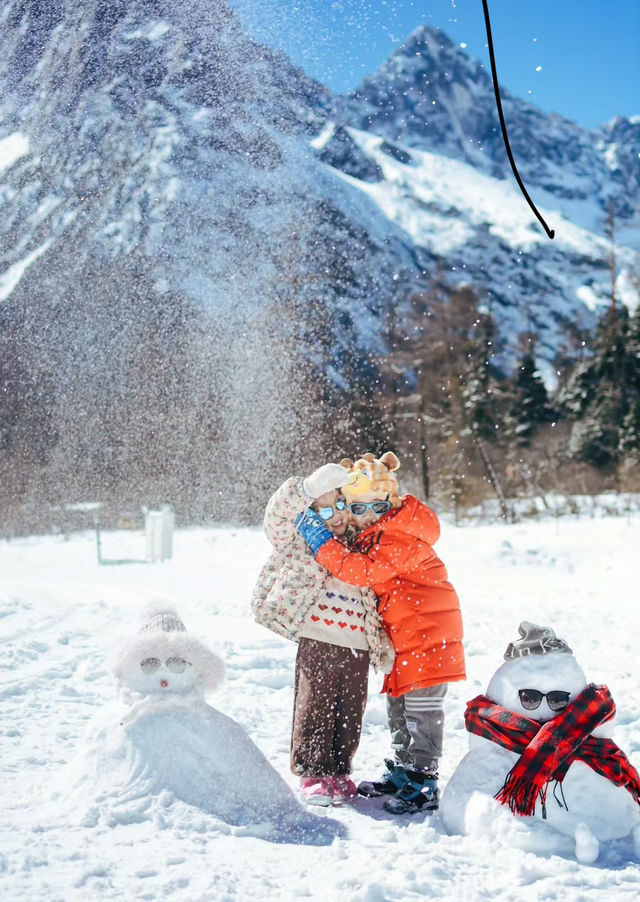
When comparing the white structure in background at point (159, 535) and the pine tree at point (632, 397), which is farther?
the pine tree at point (632, 397)

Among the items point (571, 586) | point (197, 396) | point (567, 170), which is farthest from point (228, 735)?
point (567, 170)

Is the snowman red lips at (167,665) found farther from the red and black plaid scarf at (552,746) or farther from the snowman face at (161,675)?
the red and black plaid scarf at (552,746)

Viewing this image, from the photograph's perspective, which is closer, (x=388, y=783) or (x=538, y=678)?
(x=538, y=678)

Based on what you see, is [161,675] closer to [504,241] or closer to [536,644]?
[536,644]

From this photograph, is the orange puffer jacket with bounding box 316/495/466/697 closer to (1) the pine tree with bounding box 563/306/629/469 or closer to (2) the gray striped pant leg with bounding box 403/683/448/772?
(2) the gray striped pant leg with bounding box 403/683/448/772

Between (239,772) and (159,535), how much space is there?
885 centimetres

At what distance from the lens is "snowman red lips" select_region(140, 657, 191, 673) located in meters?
2.92

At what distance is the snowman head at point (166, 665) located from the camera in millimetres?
2914

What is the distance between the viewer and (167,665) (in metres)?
2.93

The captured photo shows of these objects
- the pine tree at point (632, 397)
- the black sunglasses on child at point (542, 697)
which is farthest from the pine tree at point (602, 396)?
the black sunglasses on child at point (542, 697)

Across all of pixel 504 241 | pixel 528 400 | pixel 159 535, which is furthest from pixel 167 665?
pixel 504 241

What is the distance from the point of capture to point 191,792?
8.76 ft

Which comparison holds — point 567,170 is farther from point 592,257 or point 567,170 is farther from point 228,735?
point 228,735

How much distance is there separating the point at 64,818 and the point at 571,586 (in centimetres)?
744
